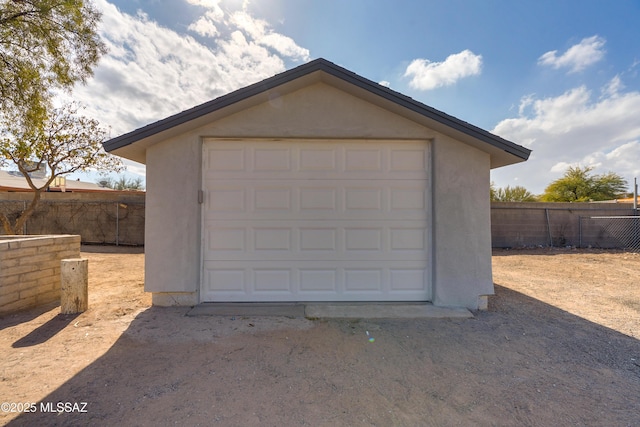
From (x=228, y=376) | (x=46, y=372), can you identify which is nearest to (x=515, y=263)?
(x=228, y=376)

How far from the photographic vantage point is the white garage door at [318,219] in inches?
181

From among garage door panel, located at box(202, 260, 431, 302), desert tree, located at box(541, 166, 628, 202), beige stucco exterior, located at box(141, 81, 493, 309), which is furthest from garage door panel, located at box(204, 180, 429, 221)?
desert tree, located at box(541, 166, 628, 202)

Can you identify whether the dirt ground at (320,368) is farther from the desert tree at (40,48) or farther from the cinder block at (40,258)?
the desert tree at (40,48)

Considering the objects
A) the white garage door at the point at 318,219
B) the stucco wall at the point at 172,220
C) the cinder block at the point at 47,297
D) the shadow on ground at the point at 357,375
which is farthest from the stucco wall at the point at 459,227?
the cinder block at the point at 47,297

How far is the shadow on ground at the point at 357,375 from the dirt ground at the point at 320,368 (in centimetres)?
1

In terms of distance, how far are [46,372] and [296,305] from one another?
9.50 feet

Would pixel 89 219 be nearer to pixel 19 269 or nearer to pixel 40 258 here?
pixel 40 258

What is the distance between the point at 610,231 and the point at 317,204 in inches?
499

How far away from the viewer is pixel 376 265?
467cm

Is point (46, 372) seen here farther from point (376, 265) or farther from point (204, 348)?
point (376, 265)

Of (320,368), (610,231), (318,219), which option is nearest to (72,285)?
(318,219)

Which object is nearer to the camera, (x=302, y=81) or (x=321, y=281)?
(x=302, y=81)

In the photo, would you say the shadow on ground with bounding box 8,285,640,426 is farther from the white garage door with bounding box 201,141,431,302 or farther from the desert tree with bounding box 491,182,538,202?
the desert tree with bounding box 491,182,538,202

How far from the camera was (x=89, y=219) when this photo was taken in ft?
37.7
